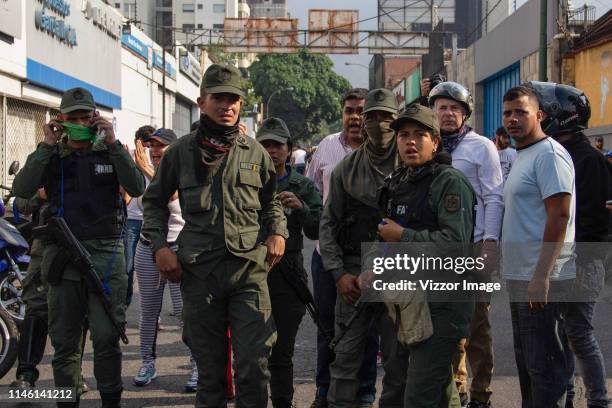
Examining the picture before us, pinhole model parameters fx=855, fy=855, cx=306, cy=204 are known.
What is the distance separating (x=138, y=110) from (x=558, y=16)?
63.4 feet

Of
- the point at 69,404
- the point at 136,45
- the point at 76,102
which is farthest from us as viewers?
the point at 136,45

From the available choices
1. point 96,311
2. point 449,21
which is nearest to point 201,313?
point 96,311

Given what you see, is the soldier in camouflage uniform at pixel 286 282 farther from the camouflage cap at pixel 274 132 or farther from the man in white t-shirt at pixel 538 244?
the man in white t-shirt at pixel 538 244

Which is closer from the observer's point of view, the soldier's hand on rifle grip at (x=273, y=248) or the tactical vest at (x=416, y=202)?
the tactical vest at (x=416, y=202)

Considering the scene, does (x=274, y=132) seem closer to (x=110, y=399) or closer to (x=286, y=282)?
(x=286, y=282)

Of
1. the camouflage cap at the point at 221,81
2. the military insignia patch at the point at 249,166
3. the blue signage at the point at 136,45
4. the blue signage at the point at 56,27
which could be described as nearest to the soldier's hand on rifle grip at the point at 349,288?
Answer: the military insignia patch at the point at 249,166

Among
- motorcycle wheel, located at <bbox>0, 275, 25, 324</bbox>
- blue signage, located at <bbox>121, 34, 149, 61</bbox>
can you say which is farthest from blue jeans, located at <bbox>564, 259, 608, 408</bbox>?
blue signage, located at <bbox>121, 34, 149, 61</bbox>

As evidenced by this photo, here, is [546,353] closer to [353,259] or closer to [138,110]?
[353,259]

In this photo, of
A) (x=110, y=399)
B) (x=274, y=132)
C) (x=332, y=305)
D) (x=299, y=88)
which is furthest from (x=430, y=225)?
(x=299, y=88)

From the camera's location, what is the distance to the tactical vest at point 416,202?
421 centimetres

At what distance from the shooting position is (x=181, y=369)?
6.85 meters

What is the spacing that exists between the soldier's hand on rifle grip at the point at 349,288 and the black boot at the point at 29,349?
2374 millimetres

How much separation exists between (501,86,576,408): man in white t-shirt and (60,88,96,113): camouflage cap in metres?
2.51

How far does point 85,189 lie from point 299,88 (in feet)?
287
